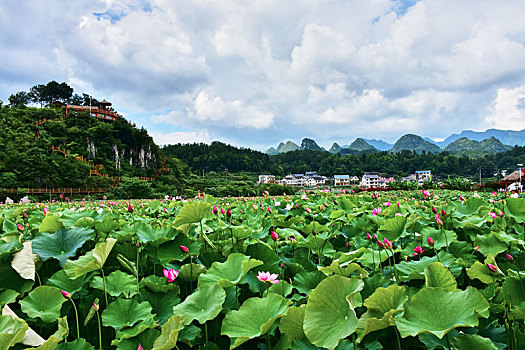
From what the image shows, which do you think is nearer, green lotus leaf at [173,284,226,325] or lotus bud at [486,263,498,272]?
green lotus leaf at [173,284,226,325]

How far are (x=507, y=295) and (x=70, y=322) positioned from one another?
1.35 m

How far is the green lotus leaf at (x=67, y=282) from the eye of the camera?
37.3 inches

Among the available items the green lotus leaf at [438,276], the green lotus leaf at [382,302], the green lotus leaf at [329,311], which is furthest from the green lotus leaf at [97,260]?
the green lotus leaf at [438,276]

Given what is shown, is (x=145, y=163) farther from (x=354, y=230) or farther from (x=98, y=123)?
(x=354, y=230)

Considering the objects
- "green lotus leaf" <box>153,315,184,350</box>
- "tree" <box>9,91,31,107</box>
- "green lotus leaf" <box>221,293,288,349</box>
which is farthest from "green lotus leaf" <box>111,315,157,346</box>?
"tree" <box>9,91,31,107</box>

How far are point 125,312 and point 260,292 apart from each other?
0.41 m

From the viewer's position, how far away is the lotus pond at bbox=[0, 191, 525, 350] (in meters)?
0.64

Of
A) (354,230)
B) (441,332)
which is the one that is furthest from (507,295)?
(354,230)

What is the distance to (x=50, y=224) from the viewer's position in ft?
4.10

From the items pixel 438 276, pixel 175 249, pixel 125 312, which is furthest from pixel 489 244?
pixel 125 312

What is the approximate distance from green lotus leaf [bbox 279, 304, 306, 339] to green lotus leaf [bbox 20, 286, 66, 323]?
0.68 meters

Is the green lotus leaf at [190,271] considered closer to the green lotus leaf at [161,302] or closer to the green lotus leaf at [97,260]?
the green lotus leaf at [161,302]

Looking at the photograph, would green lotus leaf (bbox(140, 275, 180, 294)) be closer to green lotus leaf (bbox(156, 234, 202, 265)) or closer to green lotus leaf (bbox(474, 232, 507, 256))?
green lotus leaf (bbox(156, 234, 202, 265))

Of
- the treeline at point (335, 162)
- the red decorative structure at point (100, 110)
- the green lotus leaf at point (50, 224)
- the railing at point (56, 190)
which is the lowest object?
the railing at point (56, 190)
